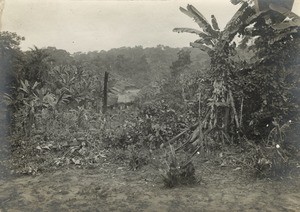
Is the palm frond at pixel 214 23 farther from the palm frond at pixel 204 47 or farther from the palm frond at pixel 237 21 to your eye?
the palm frond at pixel 204 47

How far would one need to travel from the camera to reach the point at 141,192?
21.8 ft

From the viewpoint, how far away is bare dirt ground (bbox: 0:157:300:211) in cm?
598

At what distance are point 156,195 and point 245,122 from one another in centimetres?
419

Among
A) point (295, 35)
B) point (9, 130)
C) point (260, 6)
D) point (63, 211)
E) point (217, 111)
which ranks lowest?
point (63, 211)

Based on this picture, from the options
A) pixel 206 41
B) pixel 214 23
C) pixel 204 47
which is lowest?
pixel 204 47

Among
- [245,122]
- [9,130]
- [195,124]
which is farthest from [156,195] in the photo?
[9,130]

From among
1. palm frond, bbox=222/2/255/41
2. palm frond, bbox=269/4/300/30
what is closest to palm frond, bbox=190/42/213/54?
palm frond, bbox=222/2/255/41

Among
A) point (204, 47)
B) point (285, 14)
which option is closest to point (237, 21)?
point (204, 47)

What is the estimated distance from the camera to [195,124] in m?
9.62

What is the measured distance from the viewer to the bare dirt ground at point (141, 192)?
598cm

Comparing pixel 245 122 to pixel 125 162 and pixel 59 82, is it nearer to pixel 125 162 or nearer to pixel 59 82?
pixel 125 162

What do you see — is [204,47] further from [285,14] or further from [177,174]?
[177,174]

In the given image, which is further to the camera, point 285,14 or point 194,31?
point 194,31

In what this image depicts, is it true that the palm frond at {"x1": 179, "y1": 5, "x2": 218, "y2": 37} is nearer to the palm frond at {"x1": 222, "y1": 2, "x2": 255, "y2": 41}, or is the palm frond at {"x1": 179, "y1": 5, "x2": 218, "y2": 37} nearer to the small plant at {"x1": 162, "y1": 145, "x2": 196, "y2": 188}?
the palm frond at {"x1": 222, "y1": 2, "x2": 255, "y2": 41}
